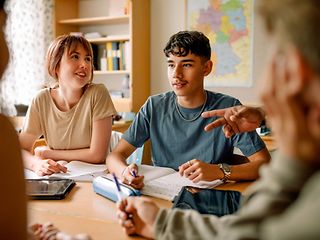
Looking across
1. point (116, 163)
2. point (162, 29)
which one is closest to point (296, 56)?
point (116, 163)

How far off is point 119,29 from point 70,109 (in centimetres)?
261

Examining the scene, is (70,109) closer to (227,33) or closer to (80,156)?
(80,156)

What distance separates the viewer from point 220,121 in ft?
4.84

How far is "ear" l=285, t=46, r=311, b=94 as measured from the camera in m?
0.42

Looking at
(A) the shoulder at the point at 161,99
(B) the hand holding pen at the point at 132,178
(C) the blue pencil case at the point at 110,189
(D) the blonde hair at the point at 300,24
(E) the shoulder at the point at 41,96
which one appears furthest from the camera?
(E) the shoulder at the point at 41,96

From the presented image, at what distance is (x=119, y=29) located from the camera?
4.39 m

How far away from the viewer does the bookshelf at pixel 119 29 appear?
13.3 feet

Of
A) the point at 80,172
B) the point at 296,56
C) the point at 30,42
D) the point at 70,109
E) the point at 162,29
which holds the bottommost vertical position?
the point at 80,172

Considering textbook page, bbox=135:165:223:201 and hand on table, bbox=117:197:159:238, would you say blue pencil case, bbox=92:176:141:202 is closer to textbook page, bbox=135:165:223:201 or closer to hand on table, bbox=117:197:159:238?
textbook page, bbox=135:165:223:201

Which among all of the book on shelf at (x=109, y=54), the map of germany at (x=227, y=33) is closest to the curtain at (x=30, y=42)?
→ the book on shelf at (x=109, y=54)

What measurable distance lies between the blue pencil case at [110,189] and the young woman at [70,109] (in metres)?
0.63

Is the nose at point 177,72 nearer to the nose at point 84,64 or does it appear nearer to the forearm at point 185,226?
the nose at point 84,64

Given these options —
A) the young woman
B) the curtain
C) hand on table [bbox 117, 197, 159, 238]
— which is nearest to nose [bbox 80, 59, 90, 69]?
the young woman

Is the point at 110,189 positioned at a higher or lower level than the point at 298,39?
lower
